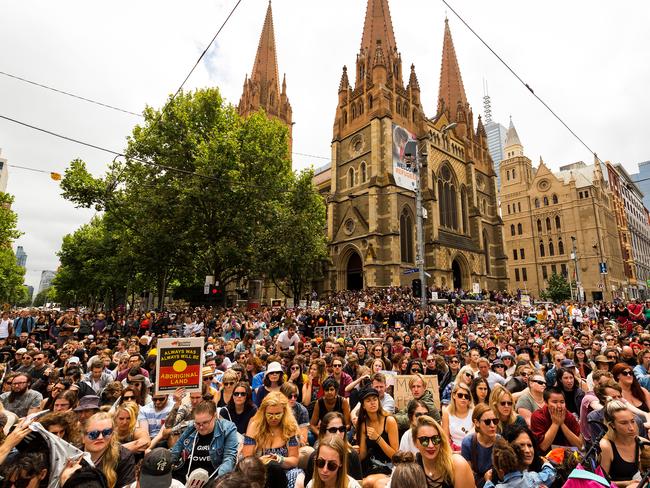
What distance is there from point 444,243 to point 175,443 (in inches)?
1157

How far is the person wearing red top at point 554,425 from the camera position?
3.73 m

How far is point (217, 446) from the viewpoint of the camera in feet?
11.7

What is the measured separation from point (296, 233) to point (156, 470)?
2212cm

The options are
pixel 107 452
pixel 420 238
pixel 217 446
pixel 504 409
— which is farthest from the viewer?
pixel 420 238

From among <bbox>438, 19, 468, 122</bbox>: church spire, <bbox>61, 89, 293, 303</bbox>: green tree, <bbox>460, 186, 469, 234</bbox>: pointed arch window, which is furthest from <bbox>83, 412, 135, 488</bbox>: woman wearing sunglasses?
<bbox>438, 19, 468, 122</bbox>: church spire

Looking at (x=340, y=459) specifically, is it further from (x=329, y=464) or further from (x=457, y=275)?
(x=457, y=275)

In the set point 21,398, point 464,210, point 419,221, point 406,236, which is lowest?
point 21,398

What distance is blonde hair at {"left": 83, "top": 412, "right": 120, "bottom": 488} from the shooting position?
3.11 m

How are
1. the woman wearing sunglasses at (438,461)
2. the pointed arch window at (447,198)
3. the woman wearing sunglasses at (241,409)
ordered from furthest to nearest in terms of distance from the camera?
the pointed arch window at (447,198) < the woman wearing sunglasses at (241,409) < the woman wearing sunglasses at (438,461)

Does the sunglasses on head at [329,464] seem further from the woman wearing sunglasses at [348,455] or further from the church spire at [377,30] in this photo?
the church spire at [377,30]

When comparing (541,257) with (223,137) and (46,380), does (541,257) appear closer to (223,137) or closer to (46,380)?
(223,137)

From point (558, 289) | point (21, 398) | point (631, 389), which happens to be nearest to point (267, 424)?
point (21, 398)

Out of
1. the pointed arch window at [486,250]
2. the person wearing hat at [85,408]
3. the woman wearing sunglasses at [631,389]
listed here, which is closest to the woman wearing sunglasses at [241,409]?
the person wearing hat at [85,408]

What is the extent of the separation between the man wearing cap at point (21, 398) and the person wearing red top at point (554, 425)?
A: 6.71 m
